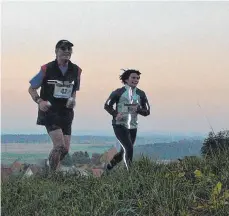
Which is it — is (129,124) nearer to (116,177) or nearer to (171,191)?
(116,177)

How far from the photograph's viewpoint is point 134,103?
27.6 feet

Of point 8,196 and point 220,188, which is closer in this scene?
point 220,188

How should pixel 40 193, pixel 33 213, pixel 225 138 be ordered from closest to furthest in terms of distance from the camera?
pixel 33 213 → pixel 40 193 → pixel 225 138

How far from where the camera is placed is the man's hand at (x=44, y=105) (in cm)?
828

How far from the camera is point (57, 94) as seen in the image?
840 centimetres

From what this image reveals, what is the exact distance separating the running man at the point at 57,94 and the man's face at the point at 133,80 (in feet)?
2.21

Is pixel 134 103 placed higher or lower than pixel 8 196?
higher

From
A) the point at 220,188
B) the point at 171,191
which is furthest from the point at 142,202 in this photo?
the point at 220,188

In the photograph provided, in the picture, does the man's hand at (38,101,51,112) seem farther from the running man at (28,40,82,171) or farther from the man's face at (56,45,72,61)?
the man's face at (56,45,72,61)

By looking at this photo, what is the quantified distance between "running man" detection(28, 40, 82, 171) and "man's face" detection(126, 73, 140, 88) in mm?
674

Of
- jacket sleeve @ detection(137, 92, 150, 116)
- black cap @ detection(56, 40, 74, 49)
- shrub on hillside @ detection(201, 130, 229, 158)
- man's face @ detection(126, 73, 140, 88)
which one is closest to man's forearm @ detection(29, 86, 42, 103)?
black cap @ detection(56, 40, 74, 49)

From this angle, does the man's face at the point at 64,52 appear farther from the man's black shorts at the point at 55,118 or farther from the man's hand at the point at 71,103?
the man's black shorts at the point at 55,118

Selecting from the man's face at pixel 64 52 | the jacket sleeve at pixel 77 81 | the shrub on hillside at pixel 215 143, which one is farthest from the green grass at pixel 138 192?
the man's face at pixel 64 52

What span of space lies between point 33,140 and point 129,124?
4.25 ft
